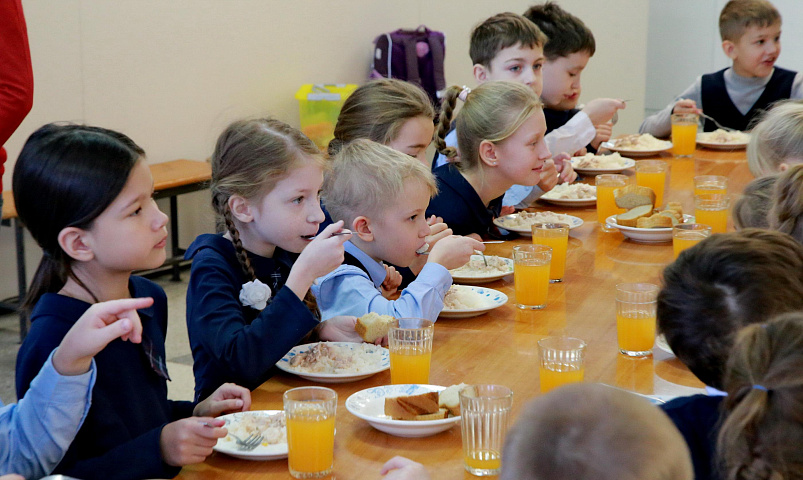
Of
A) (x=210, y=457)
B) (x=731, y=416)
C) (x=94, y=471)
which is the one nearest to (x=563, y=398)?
(x=731, y=416)

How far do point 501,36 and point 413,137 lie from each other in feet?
3.57

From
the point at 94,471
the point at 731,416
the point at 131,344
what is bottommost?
the point at 94,471

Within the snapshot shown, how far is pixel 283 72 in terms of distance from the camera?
5.74 m

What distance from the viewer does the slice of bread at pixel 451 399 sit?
4.50 feet

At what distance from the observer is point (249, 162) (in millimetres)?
1939

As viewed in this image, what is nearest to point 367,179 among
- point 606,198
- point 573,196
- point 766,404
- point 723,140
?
point 606,198

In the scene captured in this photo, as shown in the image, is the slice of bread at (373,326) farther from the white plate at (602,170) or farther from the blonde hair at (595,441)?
the white plate at (602,170)

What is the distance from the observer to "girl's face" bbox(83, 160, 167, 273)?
1516mm

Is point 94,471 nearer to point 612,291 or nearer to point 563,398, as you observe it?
point 563,398

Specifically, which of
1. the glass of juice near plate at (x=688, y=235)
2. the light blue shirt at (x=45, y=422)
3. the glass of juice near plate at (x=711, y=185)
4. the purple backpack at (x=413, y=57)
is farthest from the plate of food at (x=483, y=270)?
the purple backpack at (x=413, y=57)

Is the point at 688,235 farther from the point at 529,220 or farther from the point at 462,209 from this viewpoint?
the point at 462,209

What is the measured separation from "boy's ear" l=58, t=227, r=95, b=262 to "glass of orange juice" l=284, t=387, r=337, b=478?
501 mm

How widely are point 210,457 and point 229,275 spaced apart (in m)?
0.57

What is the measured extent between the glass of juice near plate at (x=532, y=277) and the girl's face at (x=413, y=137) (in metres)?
0.75
